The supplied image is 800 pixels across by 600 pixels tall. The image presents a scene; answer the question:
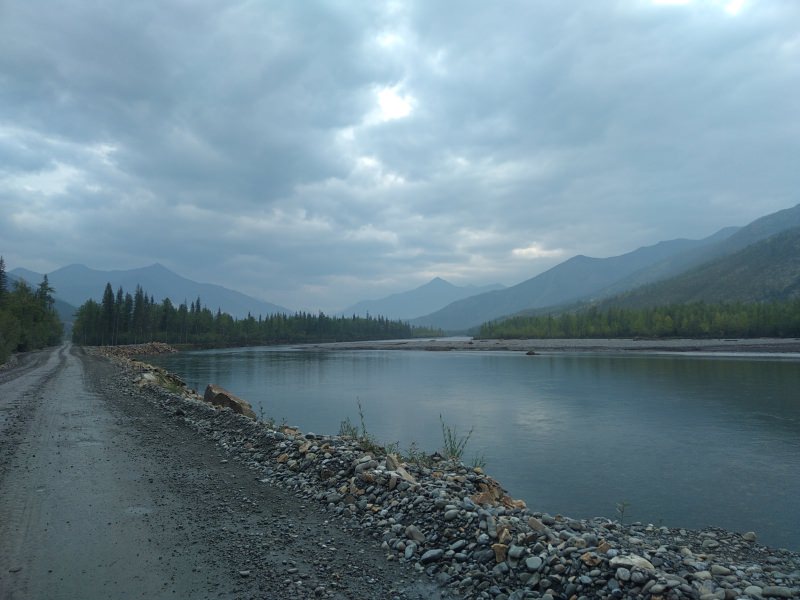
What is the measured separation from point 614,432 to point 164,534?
19370mm

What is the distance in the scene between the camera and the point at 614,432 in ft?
70.4

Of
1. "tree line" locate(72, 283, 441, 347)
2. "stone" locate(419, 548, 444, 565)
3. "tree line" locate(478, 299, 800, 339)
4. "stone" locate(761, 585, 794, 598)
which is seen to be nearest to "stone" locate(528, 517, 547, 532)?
"stone" locate(419, 548, 444, 565)

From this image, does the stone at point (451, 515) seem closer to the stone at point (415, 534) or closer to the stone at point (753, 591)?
the stone at point (415, 534)

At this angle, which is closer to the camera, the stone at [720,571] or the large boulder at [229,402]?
the stone at [720,571]

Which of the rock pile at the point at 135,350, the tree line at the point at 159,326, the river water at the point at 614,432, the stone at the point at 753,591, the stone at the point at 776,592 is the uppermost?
the tree line at the point at 159,326

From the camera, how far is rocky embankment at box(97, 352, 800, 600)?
5621mm

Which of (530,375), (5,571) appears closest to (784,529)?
(5,571)

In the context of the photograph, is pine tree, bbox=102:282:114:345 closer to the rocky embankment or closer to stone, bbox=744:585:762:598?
the rocky embankment

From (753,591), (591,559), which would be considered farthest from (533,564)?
(753,591)

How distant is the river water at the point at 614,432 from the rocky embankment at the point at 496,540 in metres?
2.12

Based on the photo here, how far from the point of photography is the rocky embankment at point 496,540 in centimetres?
562

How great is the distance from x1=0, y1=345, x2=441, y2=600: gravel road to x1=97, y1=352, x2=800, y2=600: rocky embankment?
1.52 feet

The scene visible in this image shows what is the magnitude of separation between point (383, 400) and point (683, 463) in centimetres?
1908

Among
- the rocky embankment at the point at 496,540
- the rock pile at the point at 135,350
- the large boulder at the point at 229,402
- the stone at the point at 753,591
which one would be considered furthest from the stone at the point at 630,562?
the rock pile at the point at 135,350
